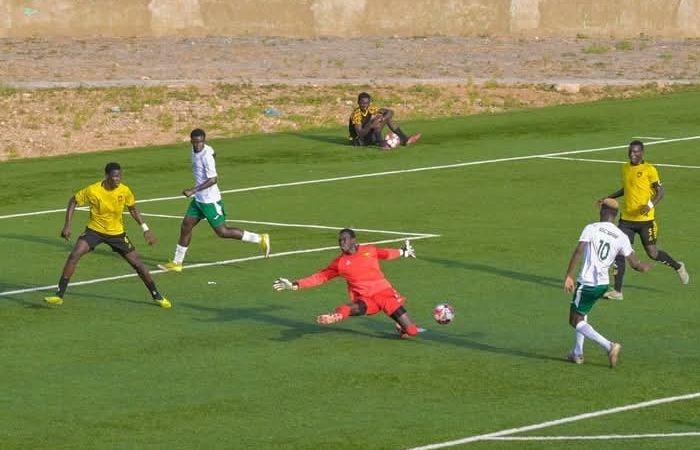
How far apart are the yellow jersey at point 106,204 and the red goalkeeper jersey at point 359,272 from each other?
371 centimetres

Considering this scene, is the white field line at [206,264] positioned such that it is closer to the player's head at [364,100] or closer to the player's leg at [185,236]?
the player's leg at [185,236]

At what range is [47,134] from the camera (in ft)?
134

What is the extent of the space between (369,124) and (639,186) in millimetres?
14794

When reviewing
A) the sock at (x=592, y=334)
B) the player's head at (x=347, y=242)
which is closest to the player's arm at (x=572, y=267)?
the sock at (x=592, y=334)

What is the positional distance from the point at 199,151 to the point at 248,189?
8497 mm

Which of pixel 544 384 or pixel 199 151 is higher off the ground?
pixel 199 151

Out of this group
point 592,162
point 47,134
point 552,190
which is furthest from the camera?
point 47,134

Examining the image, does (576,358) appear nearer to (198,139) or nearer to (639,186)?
(639,186)

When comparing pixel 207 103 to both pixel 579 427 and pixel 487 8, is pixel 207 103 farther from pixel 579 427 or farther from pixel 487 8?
pixel 579 427

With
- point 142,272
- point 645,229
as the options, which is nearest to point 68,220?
point 142,272

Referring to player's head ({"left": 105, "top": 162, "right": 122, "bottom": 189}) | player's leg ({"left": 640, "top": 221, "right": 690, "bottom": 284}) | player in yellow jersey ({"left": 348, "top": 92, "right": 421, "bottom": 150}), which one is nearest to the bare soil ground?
player in yellow jersey ({"left": 348, "top": 92, "right": 421, "bottom": 150})

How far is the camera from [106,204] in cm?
2242

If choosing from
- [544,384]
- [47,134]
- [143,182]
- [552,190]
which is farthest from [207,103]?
[544,384]

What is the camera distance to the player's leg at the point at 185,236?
83.6ft
